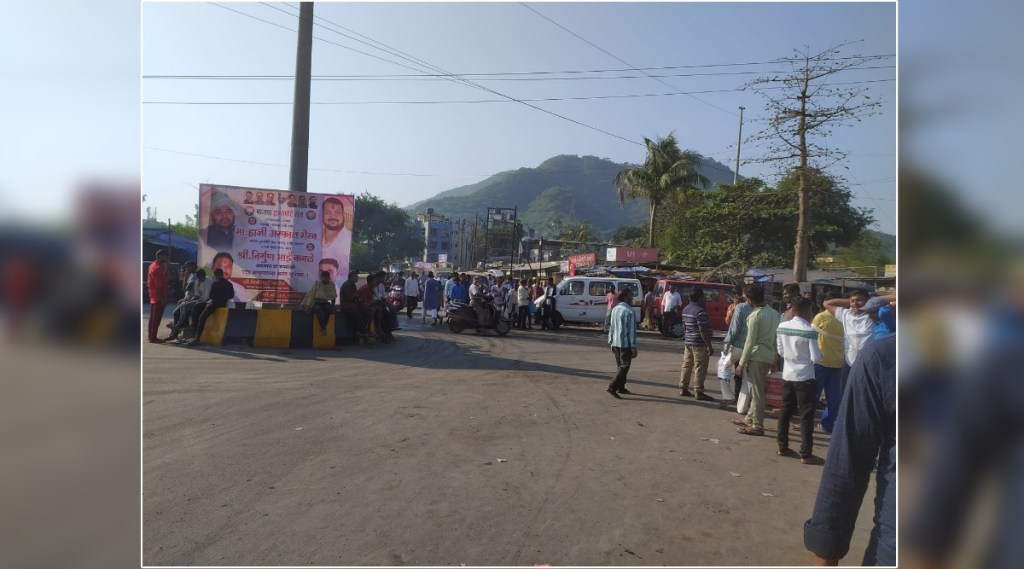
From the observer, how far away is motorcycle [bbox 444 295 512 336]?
55.2 feet

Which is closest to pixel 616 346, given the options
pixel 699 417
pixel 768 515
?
pixel 699 417

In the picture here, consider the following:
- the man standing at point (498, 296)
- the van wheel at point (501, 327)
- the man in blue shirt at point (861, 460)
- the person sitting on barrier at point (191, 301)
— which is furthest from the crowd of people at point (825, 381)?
the man standing at point (498, 296)

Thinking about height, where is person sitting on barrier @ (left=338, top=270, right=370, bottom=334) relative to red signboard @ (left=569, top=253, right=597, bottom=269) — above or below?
below

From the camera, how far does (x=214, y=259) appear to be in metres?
12.3

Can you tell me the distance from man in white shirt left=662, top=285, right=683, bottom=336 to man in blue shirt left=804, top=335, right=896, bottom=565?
53.4 ft

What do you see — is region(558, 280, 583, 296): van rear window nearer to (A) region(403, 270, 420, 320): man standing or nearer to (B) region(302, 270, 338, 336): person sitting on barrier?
(A) region(403, 270, 420, 320): man standing

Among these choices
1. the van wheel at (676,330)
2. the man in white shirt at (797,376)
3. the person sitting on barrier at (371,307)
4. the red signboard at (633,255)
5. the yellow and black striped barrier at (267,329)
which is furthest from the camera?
the red signboard at (633,255)

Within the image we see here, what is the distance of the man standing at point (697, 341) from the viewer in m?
8.65

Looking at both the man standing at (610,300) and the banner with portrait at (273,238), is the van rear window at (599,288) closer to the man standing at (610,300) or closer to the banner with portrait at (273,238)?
the man standing at (610,300)

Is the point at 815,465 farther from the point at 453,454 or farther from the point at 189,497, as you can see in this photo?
the point at 189,497

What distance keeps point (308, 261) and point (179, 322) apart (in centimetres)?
270

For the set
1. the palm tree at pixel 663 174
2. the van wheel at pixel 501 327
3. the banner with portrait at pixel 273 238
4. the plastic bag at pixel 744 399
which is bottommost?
the plastic bag at pixel 744 399

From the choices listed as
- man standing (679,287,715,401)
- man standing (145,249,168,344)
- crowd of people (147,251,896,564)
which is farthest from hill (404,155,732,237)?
man standing (679,287,715,401)

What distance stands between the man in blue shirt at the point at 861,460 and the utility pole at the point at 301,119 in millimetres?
10139
